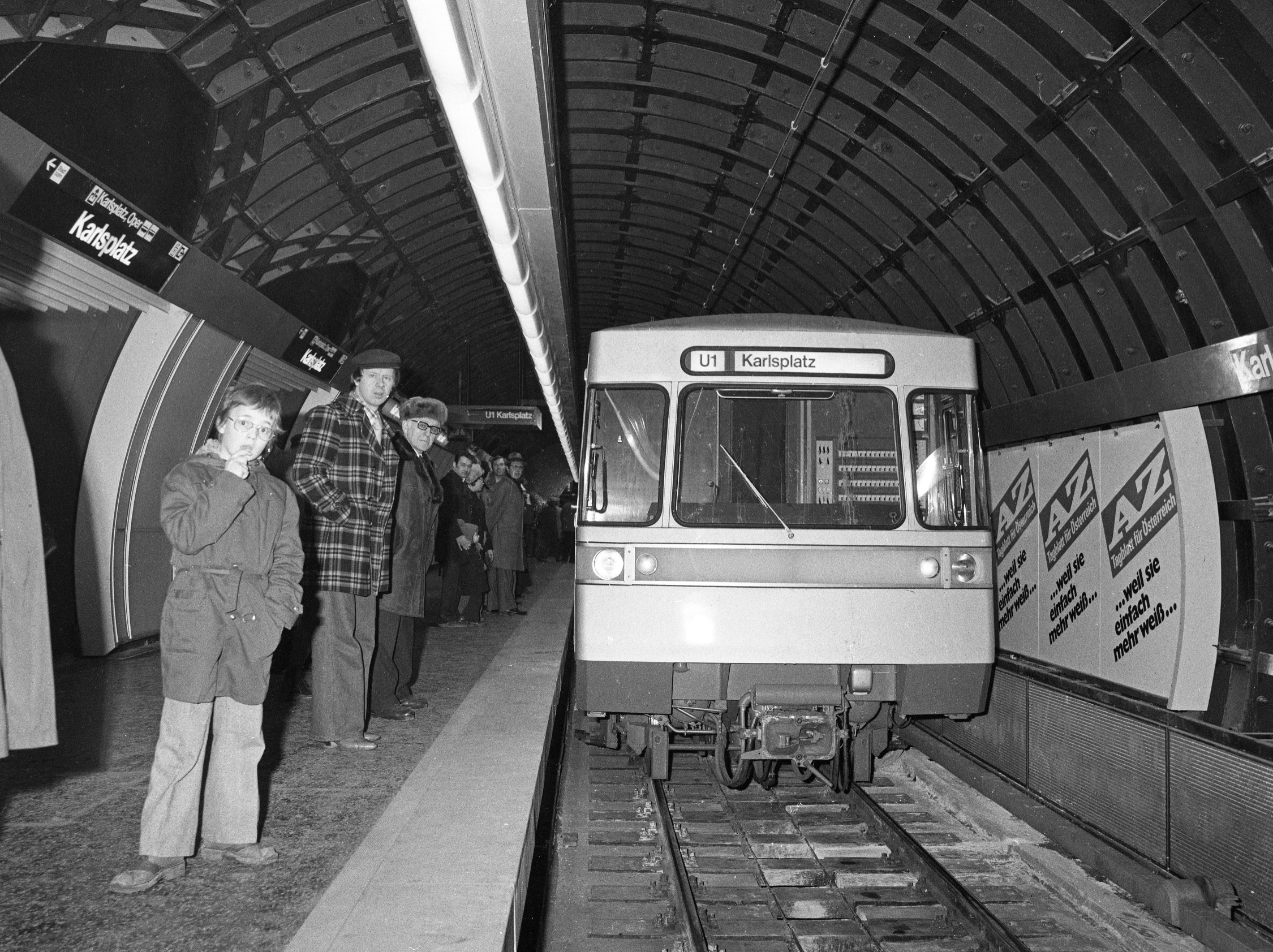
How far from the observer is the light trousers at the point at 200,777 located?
3.84 meters

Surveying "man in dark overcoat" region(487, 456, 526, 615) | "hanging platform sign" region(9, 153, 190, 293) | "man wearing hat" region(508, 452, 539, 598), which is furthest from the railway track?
"man wearing hat" region(508, 452, 539, 598)

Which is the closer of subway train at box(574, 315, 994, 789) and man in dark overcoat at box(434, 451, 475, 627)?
subway train at box(574, 315, 994, 789)

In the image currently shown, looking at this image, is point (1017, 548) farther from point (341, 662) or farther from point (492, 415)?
point (492, 415)

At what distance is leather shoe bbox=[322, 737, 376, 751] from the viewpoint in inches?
247

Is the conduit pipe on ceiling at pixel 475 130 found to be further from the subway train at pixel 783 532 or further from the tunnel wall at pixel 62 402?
the tunnel wall at pixel 62 402

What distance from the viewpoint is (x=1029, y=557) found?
27.6 feet

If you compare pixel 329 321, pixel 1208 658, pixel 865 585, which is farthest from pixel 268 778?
pixel 329 321

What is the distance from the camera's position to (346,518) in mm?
5934

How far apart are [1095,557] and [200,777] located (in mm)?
5618

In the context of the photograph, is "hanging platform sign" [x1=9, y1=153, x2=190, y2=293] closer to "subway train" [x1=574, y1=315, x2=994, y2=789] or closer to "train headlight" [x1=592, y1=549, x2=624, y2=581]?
"subway train" [x1=574, y1=315, x2=994, y2=789]

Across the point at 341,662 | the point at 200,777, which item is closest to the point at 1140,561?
the point at 341,662

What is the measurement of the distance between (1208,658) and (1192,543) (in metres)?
0.63

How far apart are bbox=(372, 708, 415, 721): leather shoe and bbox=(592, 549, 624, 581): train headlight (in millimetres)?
1998

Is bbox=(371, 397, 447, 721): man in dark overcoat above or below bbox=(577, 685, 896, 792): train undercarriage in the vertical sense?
above
